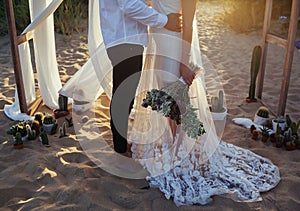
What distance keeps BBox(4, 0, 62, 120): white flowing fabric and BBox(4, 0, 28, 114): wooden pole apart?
0.14 meters

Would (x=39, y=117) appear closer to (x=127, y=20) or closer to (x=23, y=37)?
(x=23, y=37)

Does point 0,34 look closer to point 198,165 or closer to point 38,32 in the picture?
point 38,32

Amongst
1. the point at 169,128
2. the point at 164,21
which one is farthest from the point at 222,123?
the point at 164,21

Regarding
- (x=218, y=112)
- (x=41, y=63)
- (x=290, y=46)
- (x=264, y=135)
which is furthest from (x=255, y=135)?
(x=41, y=63)

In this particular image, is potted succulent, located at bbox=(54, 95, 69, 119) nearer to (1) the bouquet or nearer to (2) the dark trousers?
(2) the dark trousers

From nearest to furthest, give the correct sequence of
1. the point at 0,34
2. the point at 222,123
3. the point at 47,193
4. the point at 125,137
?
the point at 47,193, the point at 125,137, the point at 222,123, the point at 0,34

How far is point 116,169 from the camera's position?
8.23 ft

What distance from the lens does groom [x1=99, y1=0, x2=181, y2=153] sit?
216cm

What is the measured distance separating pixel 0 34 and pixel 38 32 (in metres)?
3.99

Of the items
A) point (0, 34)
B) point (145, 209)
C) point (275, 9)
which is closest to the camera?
point (145, 209)

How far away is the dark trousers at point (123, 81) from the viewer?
2377 mm

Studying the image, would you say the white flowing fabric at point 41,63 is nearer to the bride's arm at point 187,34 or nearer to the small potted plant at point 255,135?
the bride's arm at point 187,34

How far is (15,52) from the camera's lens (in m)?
3.10

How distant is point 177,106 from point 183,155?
45 centimetres
